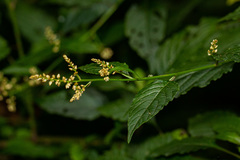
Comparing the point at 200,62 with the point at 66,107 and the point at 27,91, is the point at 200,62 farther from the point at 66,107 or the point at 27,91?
the point at 27,91

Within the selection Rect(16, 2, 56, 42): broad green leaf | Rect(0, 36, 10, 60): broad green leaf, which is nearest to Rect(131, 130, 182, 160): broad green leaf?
Rect(0, 36, 10, 60): broad green leaf

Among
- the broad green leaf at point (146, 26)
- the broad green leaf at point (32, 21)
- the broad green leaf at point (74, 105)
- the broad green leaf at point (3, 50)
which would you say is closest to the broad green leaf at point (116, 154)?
the broad green leaf at point (74, 105)

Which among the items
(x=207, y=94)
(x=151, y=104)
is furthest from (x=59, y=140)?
(x=151, y=104)

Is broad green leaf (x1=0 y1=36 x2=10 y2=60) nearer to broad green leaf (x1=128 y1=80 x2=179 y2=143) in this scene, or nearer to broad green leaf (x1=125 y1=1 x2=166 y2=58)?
broad green leaf (x1=125 y1=1 x2=166 y2=58)

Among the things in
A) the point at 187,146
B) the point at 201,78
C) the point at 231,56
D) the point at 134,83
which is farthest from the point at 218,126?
the point at 134,83

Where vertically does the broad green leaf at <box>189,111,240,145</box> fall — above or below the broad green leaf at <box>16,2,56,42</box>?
below

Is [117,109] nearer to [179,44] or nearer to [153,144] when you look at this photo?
[153,144]

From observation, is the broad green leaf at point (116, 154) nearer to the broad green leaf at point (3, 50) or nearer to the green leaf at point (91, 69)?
the green leaf at point (91, 69)
